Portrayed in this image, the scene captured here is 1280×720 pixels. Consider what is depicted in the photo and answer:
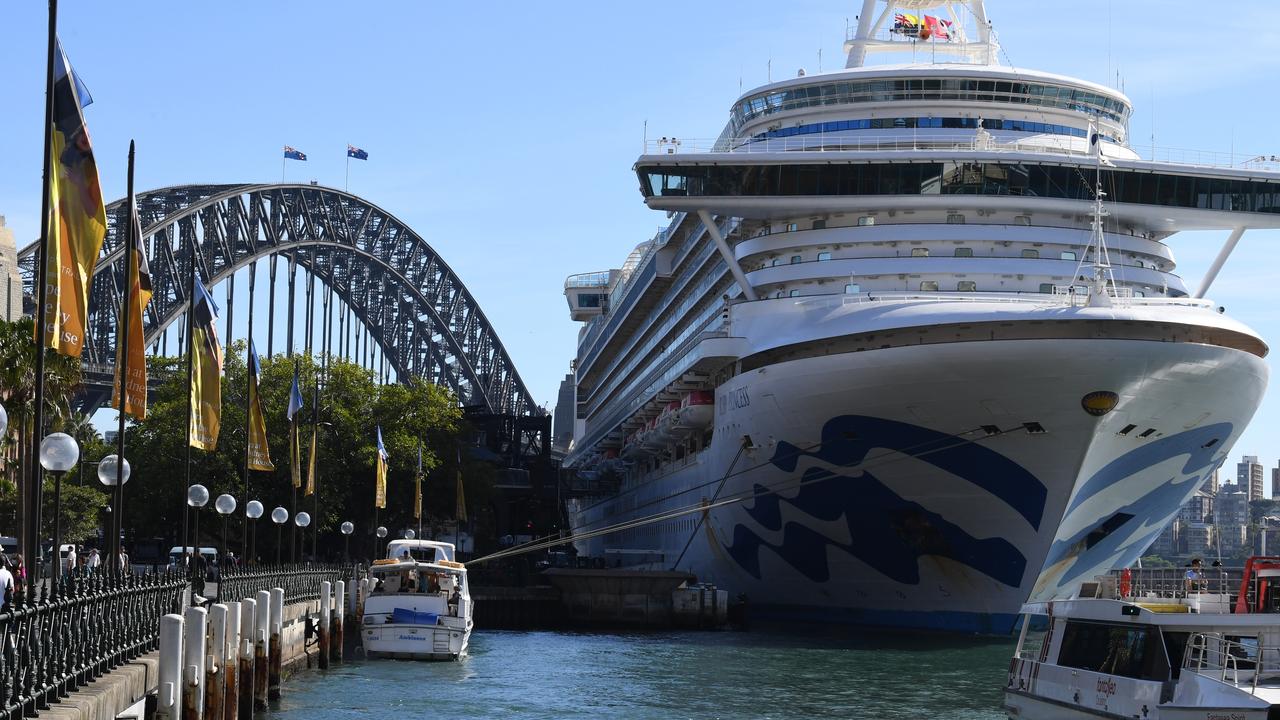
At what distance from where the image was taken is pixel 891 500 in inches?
1594

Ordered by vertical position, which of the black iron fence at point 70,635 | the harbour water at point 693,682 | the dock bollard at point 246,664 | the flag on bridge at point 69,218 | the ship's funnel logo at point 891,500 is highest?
the flag on bridge at point 69,218

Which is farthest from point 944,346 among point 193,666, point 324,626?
point 193,666

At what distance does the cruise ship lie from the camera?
3759cm

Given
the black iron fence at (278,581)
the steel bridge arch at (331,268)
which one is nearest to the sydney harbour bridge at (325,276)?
the steel bridge arch at (331,268)

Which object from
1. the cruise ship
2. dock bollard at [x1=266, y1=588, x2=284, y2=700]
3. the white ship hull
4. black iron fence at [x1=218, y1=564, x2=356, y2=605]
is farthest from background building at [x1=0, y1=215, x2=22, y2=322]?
dock bollard at [x1=266, y1=588, x2=284, y2=700]

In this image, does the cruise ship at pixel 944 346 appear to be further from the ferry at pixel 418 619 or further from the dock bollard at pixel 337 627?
the dock bollard at pixel 337 627

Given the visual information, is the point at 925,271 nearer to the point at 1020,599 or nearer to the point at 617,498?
the point at 1020,599

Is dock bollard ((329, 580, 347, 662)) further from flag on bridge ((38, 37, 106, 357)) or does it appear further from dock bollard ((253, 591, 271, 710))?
flag on bridge ((38, 37, 106, 357))

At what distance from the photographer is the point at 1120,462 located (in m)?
38.9

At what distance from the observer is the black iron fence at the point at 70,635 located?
41.7 feet

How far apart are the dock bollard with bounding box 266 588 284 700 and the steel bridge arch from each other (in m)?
54.2

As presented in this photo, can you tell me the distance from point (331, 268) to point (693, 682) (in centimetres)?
10852

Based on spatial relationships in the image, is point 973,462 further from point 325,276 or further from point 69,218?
point 325,276

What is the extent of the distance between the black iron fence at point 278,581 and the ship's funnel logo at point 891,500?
39.4 feet
